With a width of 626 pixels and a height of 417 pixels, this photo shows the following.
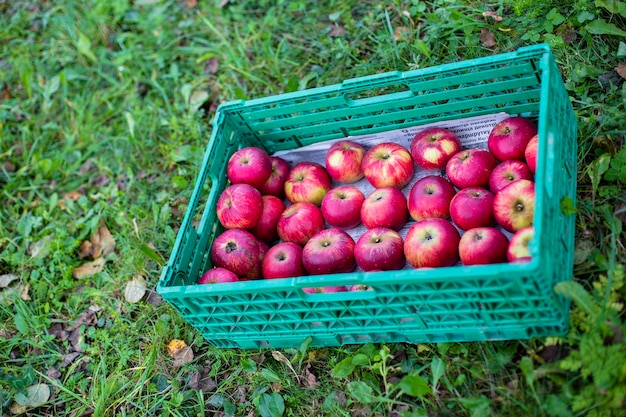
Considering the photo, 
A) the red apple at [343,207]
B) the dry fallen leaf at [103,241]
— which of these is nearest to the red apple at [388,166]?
the red apple at [343,207]

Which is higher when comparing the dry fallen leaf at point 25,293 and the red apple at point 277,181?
the red apple at point 277,181

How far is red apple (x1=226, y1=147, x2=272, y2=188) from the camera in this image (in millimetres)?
3205

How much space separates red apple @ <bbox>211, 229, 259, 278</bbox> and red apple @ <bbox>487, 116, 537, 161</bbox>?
46.6 inches

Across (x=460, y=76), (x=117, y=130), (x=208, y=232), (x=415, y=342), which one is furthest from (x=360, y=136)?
(x=117, y=130)

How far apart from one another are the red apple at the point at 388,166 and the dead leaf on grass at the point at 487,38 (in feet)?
2.81

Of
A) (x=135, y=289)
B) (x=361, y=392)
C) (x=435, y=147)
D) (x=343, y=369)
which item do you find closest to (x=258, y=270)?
(x=343, y=369)

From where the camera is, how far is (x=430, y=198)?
283 centimetres

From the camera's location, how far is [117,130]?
434 centimetres

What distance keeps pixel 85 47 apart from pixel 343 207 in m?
2.76

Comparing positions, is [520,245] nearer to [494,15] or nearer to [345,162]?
[345,162]

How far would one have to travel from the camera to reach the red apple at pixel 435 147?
295 cm

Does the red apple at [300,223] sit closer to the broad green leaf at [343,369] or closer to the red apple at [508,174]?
the broad green leaf at [343,369]

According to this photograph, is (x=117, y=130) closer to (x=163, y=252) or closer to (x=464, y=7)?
(x=163, y=252)

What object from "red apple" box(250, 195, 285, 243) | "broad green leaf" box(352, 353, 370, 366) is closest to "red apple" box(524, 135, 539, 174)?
"broad green leaf" box(352, 353, 370, 366)
